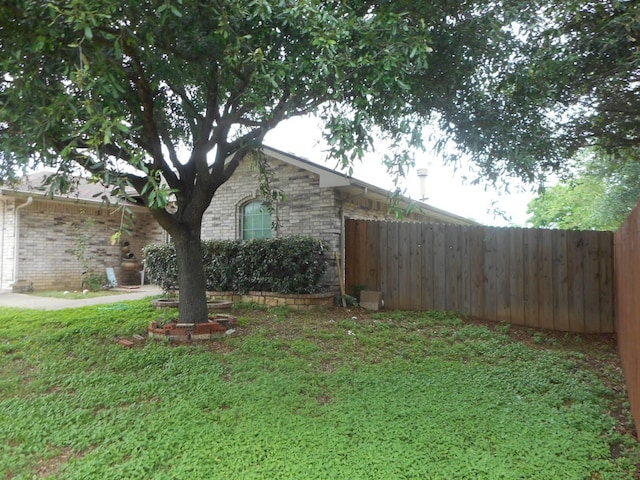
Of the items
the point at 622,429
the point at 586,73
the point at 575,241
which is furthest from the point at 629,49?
the point at 622,429

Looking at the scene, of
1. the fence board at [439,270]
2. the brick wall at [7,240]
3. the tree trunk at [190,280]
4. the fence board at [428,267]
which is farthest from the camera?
the brick wall at [7,240]

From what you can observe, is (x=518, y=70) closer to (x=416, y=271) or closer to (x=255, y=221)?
(x=416, y=271)

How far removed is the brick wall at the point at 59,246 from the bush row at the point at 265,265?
437cm

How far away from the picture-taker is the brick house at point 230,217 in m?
9.26

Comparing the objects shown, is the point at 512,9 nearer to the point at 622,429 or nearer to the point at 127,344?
the point at 622,429

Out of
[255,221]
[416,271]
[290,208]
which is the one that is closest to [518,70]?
[416,271]

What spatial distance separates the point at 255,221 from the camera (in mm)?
10492

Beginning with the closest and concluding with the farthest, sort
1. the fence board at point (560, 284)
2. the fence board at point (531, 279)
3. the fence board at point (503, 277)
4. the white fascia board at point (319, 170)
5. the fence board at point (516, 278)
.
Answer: the fence board at point (560, 284) → the fence board at point (531, 279) → the fence board at point (516, 278) → the fence board at point (503, 277) → the white fascia board at point (319, 170)

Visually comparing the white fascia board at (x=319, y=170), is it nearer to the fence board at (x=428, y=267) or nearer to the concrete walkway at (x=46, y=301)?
the fence board at (x=428, y=267)

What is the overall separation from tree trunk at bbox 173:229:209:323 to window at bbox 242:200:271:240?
12.2 feet

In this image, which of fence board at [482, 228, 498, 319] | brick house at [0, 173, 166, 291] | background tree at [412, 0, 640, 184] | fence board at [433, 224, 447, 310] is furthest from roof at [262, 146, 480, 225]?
brick house at [0, 173, 166, 291]

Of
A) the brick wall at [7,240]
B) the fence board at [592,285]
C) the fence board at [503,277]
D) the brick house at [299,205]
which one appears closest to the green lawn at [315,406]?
the fence board at [592,285]

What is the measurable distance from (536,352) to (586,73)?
3918mm

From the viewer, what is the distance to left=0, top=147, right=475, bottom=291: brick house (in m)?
9.26
